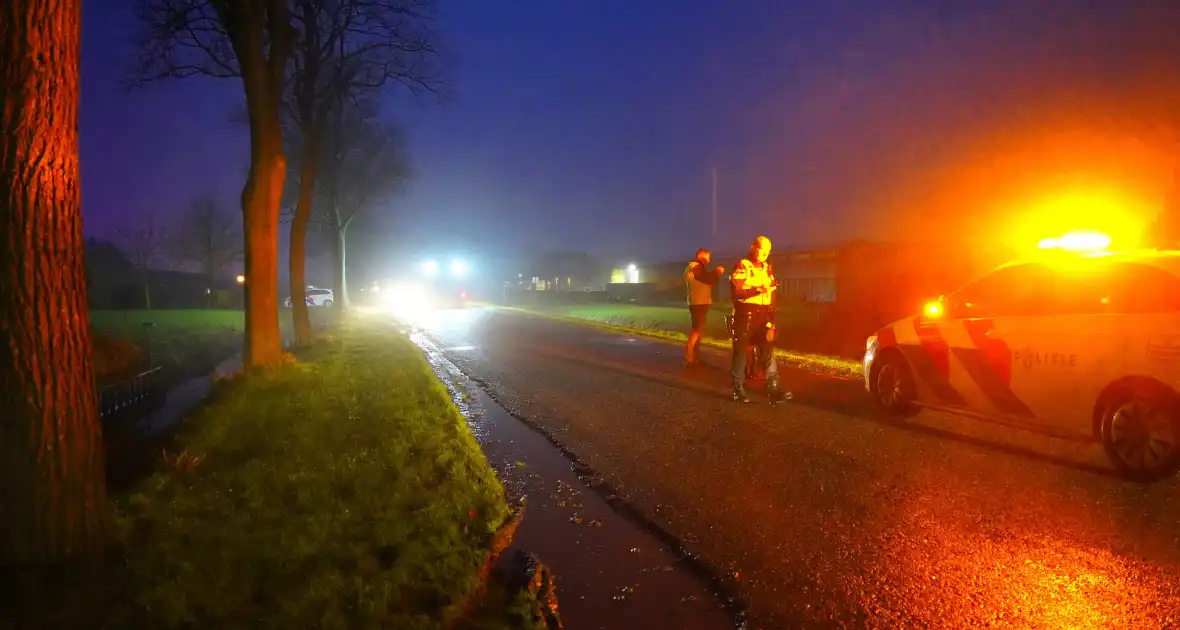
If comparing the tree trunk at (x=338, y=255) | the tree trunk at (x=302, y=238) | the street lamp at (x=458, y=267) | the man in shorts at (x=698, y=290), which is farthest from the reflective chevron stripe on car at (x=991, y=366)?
the street lamp at (x=458, y=267)

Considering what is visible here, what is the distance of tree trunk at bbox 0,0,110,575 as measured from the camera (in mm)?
3746

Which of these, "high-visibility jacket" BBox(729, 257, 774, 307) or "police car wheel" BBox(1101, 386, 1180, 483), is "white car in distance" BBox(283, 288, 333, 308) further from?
"police car wheel" BBox(1101, 386, 1180, 483)

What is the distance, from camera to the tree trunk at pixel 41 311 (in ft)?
12.3

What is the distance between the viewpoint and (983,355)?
267 inches

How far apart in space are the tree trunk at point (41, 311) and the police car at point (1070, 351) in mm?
6712

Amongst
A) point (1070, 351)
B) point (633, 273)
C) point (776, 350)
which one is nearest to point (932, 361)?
point (1070, 351)

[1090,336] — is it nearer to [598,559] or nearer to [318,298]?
[598,559]

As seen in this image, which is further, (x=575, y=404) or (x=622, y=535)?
(x=575, y=404)

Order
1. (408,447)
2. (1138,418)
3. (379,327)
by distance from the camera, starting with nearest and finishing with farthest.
A: 1. (1138,418)
2. (408,447)
3. (379,327)

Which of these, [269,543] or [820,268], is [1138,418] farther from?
[820,268]

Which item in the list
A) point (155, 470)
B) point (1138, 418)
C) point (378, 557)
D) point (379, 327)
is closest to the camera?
point (378, 557)

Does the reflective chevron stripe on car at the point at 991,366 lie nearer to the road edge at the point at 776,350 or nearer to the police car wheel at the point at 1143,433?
the police car wheel at the point at 1143,433

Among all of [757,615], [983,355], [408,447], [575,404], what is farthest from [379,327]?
[757,615]

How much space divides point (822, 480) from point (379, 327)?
21324 mm
